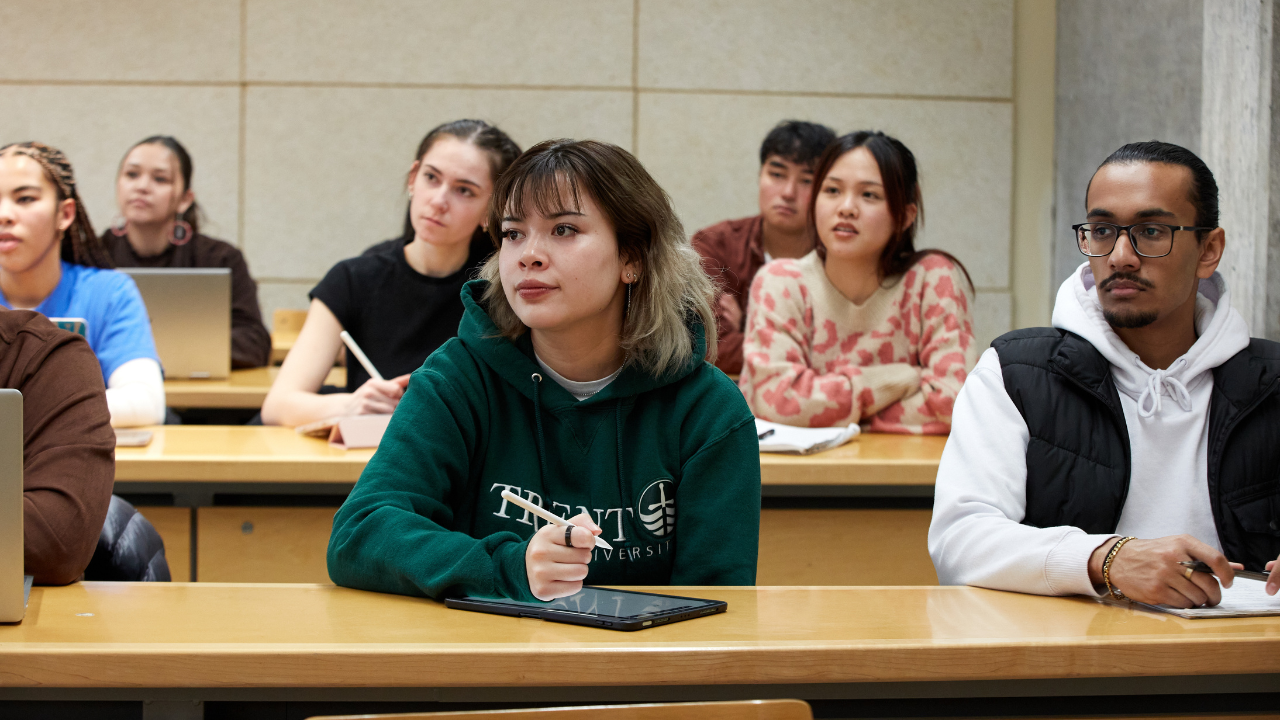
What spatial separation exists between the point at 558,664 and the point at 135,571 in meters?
0.86

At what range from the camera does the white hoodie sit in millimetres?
1481

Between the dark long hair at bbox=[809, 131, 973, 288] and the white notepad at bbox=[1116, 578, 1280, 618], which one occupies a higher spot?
the dark long hair at bbox=[809, 131, 973, 288]

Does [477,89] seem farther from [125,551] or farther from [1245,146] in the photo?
[125,551]

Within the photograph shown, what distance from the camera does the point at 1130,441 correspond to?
5.04 ft

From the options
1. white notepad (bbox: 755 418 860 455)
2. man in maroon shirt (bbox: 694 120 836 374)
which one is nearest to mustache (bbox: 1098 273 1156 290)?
white notepad (bbox: 755 418 860 455)

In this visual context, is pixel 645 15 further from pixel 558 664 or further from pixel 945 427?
pixel 558 664

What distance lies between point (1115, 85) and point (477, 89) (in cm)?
269

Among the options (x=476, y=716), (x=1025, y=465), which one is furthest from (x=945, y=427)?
(x=476, y=716)

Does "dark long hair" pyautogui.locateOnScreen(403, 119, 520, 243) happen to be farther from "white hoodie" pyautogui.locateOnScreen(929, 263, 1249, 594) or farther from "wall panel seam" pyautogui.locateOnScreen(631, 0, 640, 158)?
"wall panel seam" pyautogui.locateOnScreen(631, 0, 640, 158)

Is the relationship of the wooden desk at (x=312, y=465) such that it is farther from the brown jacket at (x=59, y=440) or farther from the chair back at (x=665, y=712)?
the chair back at (x=665, y=712)

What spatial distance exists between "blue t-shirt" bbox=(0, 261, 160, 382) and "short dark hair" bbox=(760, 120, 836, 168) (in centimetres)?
199

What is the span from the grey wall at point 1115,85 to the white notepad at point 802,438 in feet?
4.92

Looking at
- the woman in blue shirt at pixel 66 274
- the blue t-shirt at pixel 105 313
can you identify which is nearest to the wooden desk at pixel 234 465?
the woman in blue shirt at pixel 66 274

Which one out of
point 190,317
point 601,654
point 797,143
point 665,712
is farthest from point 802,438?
point 190,317
